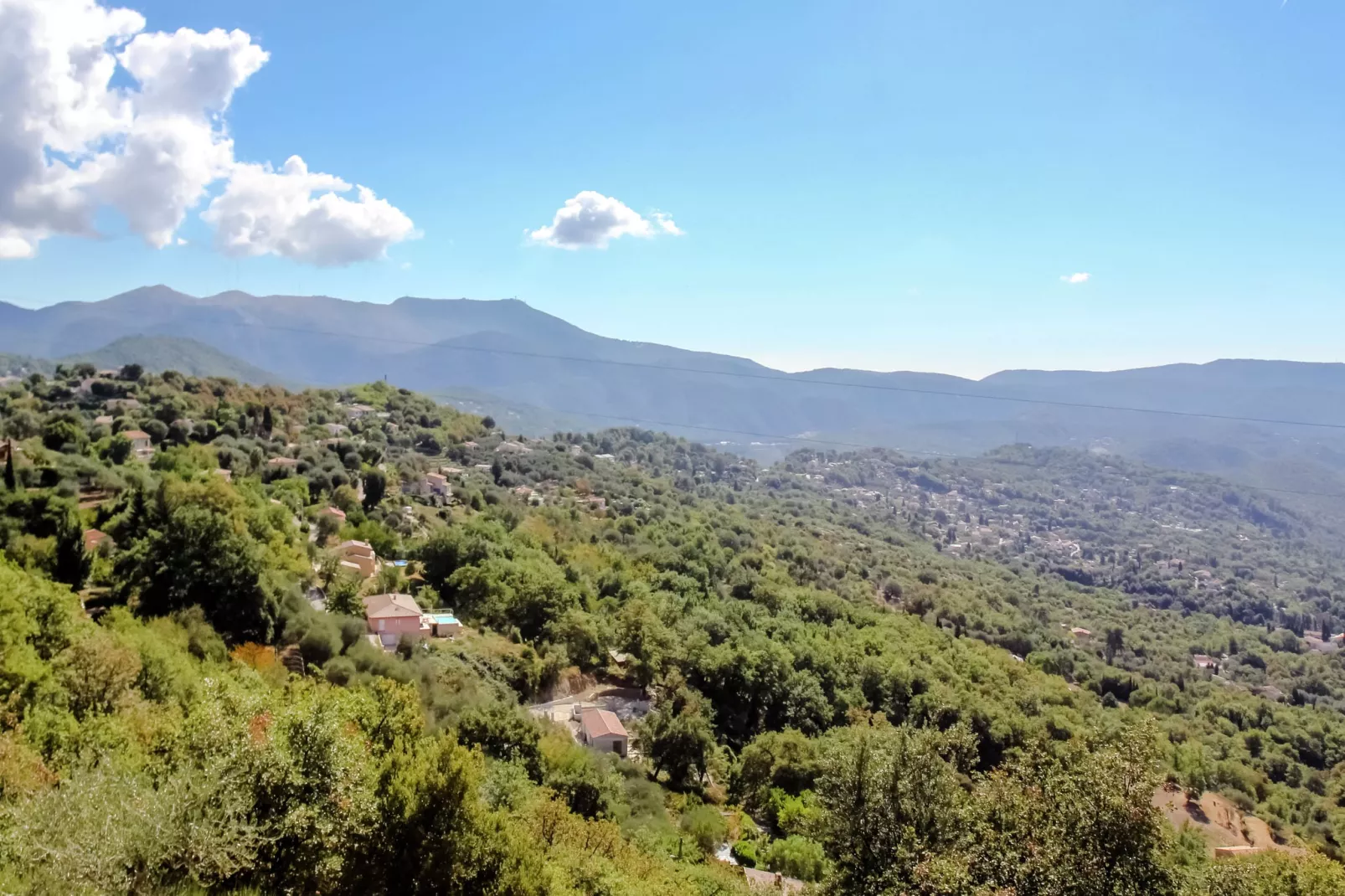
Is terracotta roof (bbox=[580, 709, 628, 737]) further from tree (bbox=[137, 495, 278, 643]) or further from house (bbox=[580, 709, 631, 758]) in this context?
tree (bbox=[137, 495, 278, 643])

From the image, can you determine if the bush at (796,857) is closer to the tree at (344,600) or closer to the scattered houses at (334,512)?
the tree at (344,600)

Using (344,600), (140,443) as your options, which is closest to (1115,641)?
(344,600)

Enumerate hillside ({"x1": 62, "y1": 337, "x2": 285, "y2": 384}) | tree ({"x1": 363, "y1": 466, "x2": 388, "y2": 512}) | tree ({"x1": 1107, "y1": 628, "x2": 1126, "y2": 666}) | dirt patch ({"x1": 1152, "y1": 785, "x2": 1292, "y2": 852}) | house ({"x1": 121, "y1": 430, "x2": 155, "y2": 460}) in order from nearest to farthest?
dirt patch ({"x1": 1152, "y1": 785, "x2": 1292, "y2": 852}) → house ({"x1": 121, "y1": 430, "x2": 155, "y2": 460}) → tree ({"x1": 363, "y1": 466, "x2": 388, "y2": 512}) → tree ({"x1": 1107, "y1": 628, "x2": 1126, "y2": 666}) → hillside ({"x1": 62, "y1": 337, "x2": 285, "y2": 384})

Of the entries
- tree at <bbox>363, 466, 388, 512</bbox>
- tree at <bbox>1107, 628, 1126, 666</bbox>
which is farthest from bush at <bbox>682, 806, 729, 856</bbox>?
tree at <bbox>1107, 628, 1126, 666</bbox>

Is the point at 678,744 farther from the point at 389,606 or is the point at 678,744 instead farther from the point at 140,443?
the point at 140,443

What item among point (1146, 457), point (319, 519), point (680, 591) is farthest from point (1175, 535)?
point (319, 519)

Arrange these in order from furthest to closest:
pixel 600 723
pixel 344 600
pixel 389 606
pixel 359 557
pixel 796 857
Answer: pixel 359 557 → pixel 389 606 → pixel 344 600 → pixel 600 723 → pixel 796 857
